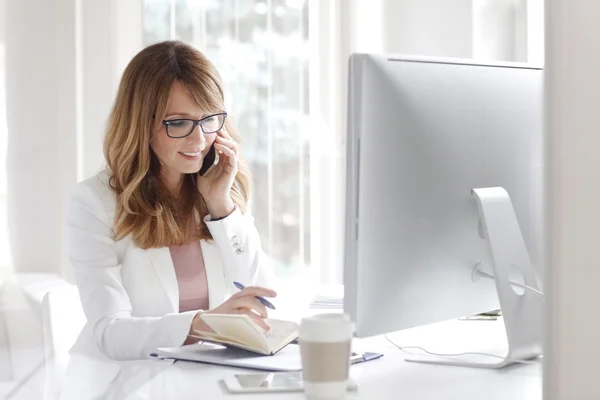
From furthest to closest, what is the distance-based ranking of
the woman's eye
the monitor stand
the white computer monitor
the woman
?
the woman's eye, the woman, the monitor stand, the white computer monitor

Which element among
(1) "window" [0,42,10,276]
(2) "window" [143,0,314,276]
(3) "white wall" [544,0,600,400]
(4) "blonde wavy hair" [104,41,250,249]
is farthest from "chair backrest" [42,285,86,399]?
(3) "white wall" [544,0,600,400]

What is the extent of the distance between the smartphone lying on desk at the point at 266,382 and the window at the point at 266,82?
205 cm

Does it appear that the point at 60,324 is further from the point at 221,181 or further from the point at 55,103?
the point at 55,103

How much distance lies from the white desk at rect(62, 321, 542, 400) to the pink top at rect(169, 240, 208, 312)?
1.79ft

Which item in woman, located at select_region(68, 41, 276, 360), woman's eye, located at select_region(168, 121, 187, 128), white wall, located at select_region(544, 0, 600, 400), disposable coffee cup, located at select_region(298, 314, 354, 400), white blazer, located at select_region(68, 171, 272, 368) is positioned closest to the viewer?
white wall, located at select_region(544, 0, 600, 400)

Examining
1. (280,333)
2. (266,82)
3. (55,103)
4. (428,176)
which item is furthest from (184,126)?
(266,82)

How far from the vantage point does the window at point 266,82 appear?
10.4ft

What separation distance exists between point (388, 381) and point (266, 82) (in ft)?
7.18

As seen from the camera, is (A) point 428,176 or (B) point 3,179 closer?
(A) point 428,176

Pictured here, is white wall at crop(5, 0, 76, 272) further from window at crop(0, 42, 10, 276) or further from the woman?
the woman

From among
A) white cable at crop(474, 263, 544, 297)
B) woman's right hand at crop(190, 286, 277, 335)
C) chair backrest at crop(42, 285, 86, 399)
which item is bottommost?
chair backrest at crop(42, 285, 86, 399)

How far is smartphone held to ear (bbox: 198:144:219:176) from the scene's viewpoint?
2.06 meters

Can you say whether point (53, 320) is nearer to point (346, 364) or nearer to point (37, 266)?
point (37, 266)

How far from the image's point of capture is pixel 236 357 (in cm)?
131
